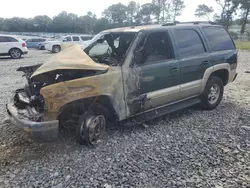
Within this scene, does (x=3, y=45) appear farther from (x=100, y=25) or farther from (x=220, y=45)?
(x=100, y=25)

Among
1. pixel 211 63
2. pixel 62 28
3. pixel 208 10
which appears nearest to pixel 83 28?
pixel 62 28

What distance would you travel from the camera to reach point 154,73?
4379 mm

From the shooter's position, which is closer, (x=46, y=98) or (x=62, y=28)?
(x=46, y=98)

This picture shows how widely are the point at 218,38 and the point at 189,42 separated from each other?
1045mm

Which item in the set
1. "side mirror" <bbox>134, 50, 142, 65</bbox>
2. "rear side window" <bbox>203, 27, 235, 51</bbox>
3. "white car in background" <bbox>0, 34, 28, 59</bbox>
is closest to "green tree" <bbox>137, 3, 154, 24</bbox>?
"white car in background" <bbox>0, 34, 28, 59</bbox>

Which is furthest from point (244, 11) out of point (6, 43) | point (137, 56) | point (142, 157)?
point (142, 157)

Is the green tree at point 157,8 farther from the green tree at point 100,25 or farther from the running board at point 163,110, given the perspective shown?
the running board at point 163,110

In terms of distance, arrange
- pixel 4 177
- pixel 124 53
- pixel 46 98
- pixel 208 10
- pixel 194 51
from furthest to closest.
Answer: pixel 208 10 → pixel 194 51 → pixel 124 53 → pixel 46 98 → pixel 4 177

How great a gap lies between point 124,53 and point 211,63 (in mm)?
2209

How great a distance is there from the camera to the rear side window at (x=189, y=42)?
16.0 feet

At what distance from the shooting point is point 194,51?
5156 millimetres

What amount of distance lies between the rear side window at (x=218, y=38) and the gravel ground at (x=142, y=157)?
1.68 meters

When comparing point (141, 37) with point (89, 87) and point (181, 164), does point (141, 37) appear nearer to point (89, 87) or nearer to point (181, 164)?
point (89, 87)

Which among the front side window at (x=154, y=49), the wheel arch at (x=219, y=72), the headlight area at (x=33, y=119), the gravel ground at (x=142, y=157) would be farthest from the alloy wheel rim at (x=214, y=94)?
the headlight area at (x=33, y=119)
